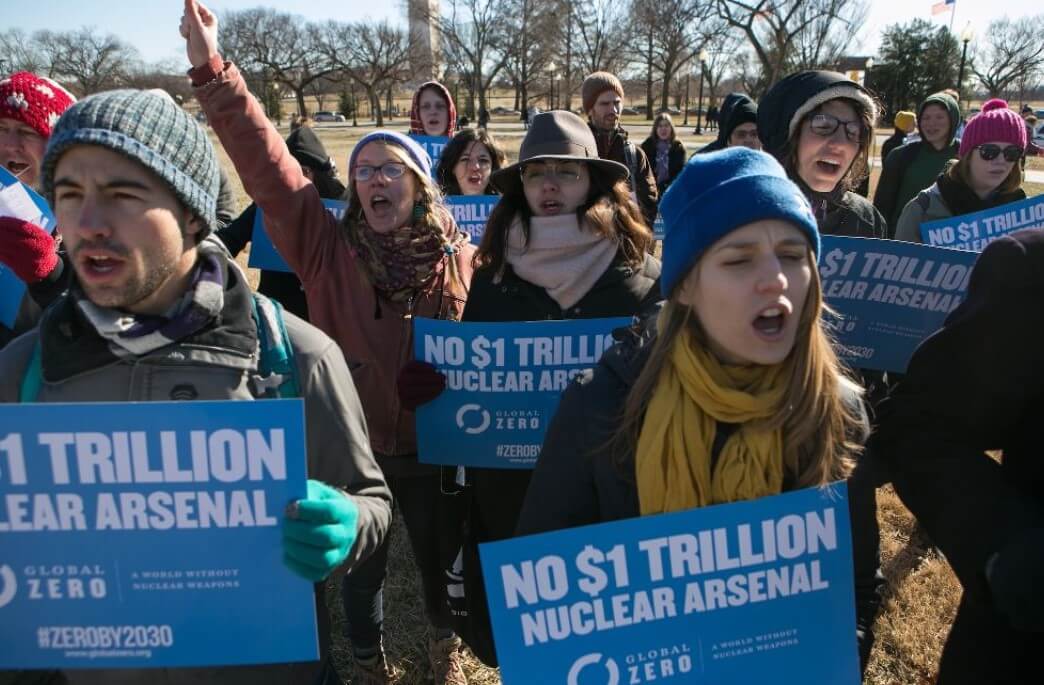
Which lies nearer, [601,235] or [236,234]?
[601,235]

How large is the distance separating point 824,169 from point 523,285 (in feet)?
4.62

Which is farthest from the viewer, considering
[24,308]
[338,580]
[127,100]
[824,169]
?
[338,580]

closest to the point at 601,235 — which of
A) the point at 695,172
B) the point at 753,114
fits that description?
the point at 695,172

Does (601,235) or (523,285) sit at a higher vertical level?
(601,235)

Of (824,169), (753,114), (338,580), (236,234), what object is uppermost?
(753,114)

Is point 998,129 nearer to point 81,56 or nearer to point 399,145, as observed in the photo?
point 399,145

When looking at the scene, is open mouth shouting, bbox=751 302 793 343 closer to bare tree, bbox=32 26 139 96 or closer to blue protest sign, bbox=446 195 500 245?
blue protest sign, bbox=446 195 500 245

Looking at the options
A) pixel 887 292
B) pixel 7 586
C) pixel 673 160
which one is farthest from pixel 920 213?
pixel 7 586

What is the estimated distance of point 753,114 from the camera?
5305mm

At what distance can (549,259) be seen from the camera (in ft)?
8.82

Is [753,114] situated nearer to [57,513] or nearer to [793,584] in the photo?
[793,584]

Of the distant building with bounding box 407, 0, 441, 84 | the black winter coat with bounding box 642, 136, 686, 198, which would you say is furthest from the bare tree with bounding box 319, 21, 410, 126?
the black winter coat with bounding box 642, 136, 686, 198

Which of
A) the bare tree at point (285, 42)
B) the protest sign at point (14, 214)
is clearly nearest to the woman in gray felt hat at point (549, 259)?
the protest sign at point (14, 214)

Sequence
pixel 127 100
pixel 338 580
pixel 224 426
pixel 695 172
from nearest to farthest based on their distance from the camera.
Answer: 1. pixel 224 426
2. pixel 127 100
3. pixel 695 172
4. pixel 338 580
